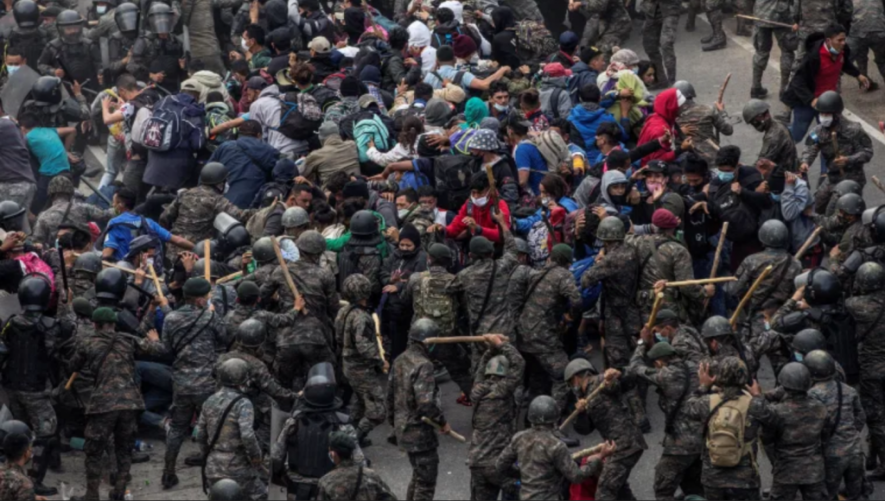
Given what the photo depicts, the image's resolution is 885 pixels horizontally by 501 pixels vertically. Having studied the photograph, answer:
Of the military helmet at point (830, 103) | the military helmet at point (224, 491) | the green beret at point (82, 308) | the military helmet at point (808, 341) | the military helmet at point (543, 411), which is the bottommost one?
the green beret at point (82, 308)

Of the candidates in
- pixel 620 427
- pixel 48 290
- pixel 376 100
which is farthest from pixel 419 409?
pixel 376 100

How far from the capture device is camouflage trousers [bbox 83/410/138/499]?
14.6 meters

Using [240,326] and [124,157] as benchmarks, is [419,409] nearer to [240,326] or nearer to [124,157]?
[240,326]

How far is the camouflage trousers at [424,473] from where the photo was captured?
14.1 meters

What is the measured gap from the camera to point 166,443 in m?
15.3

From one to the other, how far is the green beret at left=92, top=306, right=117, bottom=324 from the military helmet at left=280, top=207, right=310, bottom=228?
85.5 inches

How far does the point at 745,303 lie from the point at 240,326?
440cm

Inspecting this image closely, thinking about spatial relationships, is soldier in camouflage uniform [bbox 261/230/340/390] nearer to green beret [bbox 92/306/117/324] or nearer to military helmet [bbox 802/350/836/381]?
green beret [bbox 92/306/117/324]

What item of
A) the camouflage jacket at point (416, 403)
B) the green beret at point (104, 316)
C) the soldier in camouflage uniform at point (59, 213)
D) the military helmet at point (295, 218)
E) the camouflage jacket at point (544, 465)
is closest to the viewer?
the camouflage jacket at point (544, 465)

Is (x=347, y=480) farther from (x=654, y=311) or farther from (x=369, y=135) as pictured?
(x=369, y=135)

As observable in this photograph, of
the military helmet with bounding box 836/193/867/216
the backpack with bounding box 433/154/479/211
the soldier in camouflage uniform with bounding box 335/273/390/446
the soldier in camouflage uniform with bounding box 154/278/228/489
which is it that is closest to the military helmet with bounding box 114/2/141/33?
the backpack with bounding box 433/154/479/211

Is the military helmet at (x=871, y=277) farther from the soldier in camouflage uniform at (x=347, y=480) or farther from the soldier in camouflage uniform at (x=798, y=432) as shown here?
the soldier in camouflage uniform at (x=347, y=480)

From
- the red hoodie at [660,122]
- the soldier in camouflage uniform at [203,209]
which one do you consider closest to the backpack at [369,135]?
the soldier in camouflage uniform at [203,209]

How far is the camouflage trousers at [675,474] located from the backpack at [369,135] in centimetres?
534
